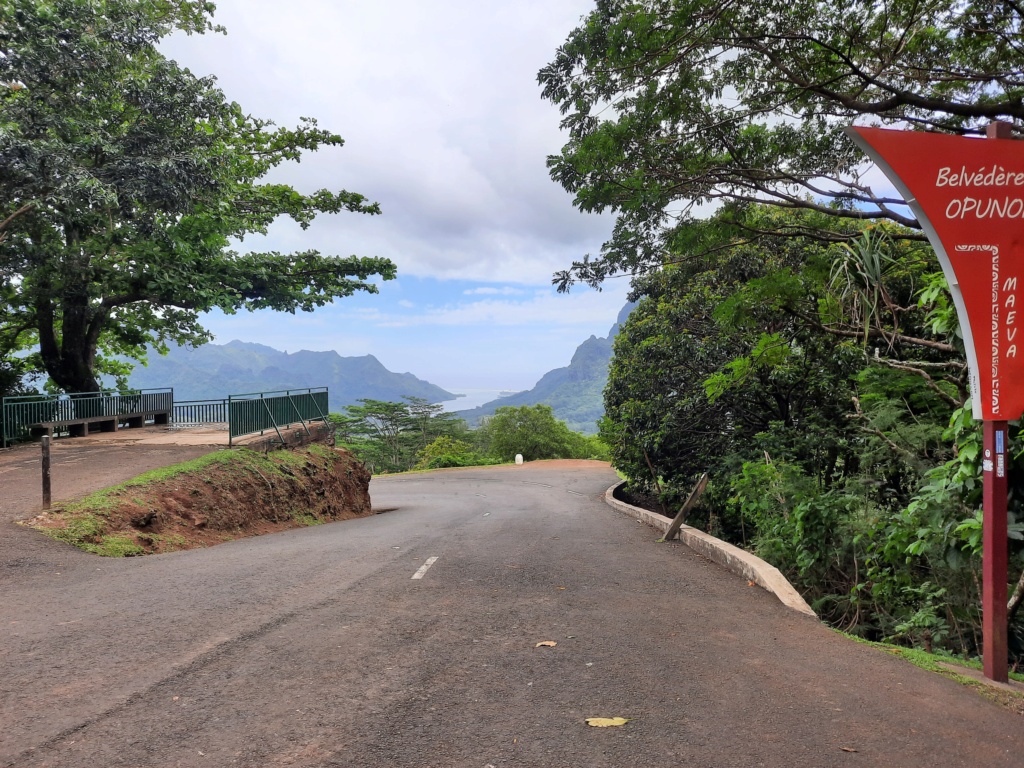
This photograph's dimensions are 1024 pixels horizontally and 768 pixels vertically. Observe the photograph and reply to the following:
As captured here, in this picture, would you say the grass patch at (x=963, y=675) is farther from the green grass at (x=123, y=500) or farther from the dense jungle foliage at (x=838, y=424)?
the green grass at (x=123, y=500)

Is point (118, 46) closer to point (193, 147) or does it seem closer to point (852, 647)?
point (193, 147)

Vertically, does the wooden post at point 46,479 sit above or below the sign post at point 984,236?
below

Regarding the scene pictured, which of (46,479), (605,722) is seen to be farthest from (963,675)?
(46,479)

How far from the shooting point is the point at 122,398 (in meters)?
21.7

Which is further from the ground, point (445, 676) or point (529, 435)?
point (445, 676)

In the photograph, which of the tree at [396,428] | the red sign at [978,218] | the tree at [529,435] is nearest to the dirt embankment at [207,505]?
the red sign at [978,218]

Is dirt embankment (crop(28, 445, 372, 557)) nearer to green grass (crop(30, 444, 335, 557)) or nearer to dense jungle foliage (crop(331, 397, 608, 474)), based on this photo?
green grass (crop(30, 444, 335, 557))

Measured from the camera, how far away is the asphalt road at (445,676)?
10.7 feet

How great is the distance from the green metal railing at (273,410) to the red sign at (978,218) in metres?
14.3

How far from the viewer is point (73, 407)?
19.8 meters

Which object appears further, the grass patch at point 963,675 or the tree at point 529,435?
the tree at point 529,435

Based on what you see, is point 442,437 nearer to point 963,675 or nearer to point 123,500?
point 123,500

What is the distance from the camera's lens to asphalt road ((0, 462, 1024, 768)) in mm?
3264

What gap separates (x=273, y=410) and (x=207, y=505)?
19.7ft
